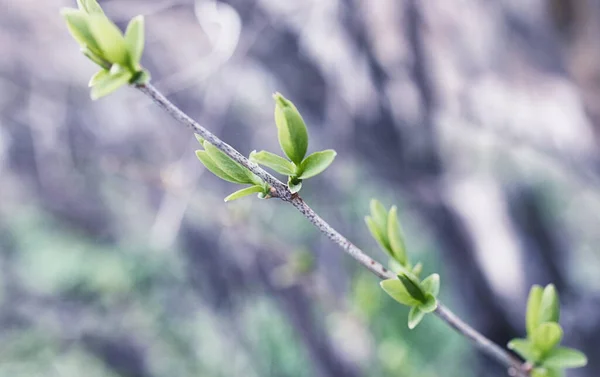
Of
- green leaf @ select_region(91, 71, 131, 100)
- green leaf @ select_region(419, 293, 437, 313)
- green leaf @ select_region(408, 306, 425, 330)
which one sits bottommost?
green leaf @ select_region(408, 306, 425, 330)

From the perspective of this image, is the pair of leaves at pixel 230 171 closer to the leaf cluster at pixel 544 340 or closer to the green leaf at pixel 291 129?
the green leaf at pixel 291 129

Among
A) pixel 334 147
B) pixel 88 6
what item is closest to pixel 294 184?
pixel 88 6

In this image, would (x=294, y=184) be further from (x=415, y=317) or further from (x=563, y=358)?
(x=563, y=358)

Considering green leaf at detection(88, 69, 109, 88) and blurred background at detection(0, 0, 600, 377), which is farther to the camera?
blurred background at detection(0, 0, 600, 377)

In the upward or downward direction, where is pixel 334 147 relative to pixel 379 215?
upward

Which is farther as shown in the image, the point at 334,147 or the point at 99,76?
the point at 334,147

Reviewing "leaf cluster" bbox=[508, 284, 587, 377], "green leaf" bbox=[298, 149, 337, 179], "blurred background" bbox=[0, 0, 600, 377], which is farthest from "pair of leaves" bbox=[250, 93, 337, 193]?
"blurred background" bbox=[0, 0, 600, 377]

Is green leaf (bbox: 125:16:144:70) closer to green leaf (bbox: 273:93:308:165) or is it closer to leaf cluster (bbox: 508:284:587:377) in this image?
green leaf (bbox: 273:93:308:165)

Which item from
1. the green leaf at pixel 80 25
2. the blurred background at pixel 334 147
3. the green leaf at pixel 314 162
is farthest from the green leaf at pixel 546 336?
the blurred background at pixel 334 147
